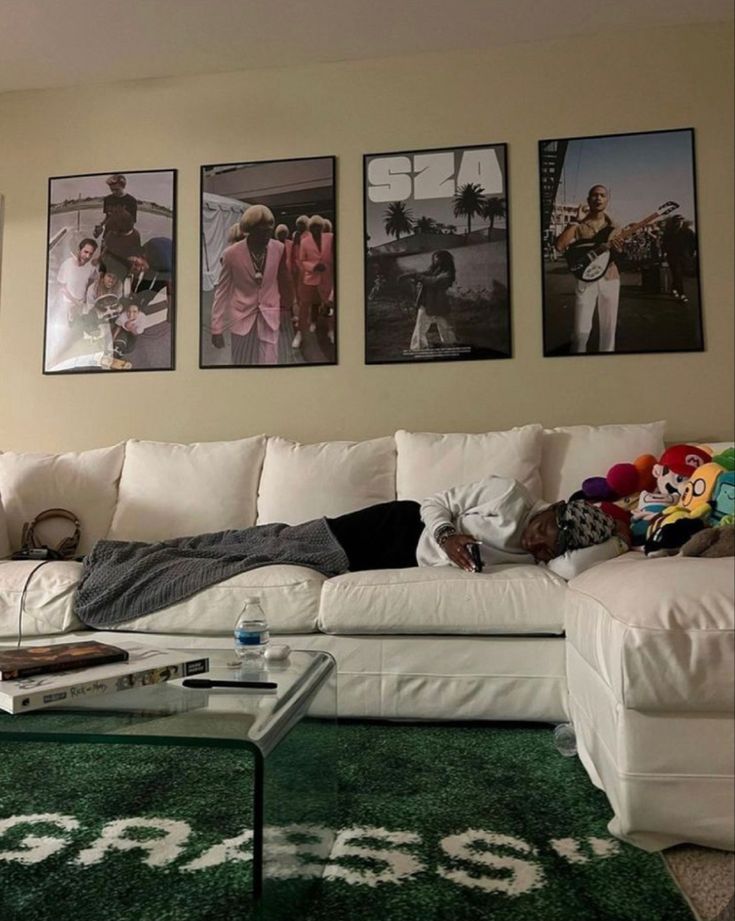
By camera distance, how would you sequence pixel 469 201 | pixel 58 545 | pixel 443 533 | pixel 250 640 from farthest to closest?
pixel 469 201
pixel 58 545
pixel 443 533
pixel 250 640

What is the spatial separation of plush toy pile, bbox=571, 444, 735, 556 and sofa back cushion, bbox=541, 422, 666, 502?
0.06m

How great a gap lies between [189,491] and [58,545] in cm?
53

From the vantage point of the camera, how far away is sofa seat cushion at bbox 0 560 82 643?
2148mm

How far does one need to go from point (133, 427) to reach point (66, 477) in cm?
50

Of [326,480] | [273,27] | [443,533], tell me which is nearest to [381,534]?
[443,533]

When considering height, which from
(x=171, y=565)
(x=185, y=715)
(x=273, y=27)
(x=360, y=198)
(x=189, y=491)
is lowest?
(x=185, y=715)

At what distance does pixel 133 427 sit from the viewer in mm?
3408

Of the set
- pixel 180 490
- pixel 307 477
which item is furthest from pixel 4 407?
pixel 307 477

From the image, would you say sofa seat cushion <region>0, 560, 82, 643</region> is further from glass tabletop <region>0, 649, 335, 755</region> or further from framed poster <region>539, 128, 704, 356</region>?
framed poster <region>539, 128, 704, 356</region>

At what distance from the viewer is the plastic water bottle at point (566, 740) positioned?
1.74m

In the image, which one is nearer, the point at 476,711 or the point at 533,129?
the point at 476,711

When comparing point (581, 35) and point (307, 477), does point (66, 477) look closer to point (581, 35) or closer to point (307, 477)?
point (307, 477)

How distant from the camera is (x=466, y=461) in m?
2.73

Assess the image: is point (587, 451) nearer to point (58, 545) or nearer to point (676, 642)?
point (676, 642)
